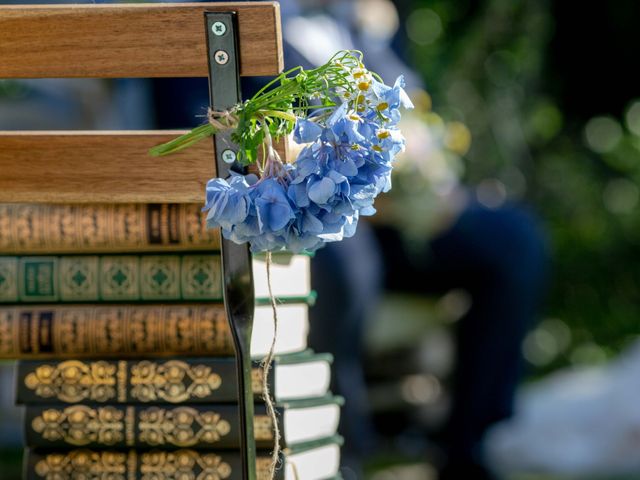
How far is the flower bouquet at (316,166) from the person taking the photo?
901 mm

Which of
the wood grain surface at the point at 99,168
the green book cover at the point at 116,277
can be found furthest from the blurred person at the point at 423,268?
the wood grain surface at the point at 99,168

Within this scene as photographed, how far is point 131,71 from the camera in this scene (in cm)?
100

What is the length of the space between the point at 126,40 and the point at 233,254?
0.21 m

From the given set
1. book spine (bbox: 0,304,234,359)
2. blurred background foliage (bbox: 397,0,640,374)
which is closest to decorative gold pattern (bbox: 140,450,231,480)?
book spine (bbox: 0,304,234,359)

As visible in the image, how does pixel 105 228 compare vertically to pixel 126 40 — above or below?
below

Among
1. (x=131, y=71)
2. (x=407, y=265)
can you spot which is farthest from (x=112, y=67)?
(x=407, y=265)

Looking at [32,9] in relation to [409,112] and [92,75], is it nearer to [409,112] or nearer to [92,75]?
[92,75]

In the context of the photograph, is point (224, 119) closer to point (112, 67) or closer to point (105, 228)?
point (112, 67)

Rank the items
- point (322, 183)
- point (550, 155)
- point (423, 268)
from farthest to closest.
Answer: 1. point (550, 155)
2. point (423, 268)
3. point (322, 183)

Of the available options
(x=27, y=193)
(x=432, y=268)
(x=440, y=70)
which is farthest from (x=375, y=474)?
(x=27, y=193)

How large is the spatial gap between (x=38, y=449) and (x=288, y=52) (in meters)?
0.95

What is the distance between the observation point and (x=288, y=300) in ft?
3.99

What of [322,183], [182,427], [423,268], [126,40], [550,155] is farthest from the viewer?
[550,155]

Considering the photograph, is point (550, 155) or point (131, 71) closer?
point (131, 71)
